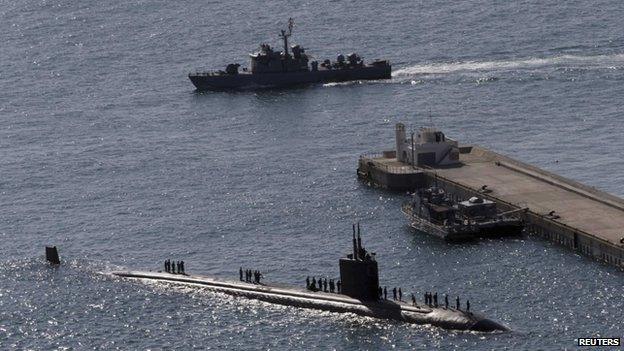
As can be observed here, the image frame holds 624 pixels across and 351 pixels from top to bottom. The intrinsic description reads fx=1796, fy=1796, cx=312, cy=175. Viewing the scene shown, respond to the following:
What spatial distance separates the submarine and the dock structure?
20065 millimetres

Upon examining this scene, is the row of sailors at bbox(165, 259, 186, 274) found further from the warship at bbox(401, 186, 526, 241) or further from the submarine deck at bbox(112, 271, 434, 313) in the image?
the warship at bbox(401, 186, 526, 241)

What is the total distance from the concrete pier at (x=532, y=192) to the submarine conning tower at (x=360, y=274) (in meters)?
21.4

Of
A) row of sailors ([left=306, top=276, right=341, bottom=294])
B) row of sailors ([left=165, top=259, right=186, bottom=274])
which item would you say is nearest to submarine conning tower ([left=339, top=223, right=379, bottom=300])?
row of sailors ([left=306, top=276, right=341, bottom=294])

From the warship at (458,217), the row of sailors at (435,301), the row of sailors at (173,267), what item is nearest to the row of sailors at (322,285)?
the row of sailors at (435,301)

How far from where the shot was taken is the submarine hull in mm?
123812

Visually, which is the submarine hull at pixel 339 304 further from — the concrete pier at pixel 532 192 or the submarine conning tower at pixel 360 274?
the concrete pier at pixel 532 192

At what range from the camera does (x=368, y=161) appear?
17875 centimetres

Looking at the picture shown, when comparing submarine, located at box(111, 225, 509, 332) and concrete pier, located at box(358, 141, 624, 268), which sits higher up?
concrete pier, located at box(358, 141, 624, 268)

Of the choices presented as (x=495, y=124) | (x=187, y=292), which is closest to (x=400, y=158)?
(x=495, y=124)

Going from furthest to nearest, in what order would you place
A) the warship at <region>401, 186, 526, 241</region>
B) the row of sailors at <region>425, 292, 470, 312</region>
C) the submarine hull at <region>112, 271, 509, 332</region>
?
the warship at <region>401, 186, 526, 241</region>, the row of sailors at <region>425, 292, 470, 312</region>, the submarine hull at <region>112, 271, 509, 332</region>

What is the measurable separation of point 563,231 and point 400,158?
117ft

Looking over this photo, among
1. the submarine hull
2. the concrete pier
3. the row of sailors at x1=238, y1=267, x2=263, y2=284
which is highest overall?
the concrete pier

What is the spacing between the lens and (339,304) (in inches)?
5148

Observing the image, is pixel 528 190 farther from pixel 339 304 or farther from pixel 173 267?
pixel 339 304
